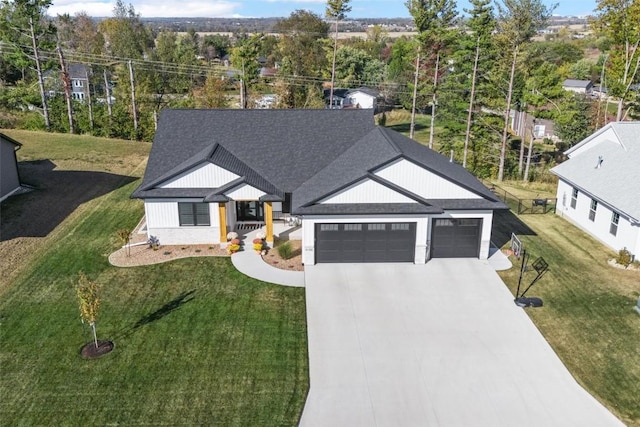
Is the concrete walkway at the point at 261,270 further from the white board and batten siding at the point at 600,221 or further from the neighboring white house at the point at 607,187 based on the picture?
the neighboring white house at the point at 607,187

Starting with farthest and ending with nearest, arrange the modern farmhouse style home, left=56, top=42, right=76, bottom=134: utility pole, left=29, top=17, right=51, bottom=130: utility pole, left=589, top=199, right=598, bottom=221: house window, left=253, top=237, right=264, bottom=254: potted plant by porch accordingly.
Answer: left=56, top=42, right=76, bottom=134: utility pole < left=29, top=17, right=51, bottom=130: utility pole < left=589, top=199, right=598, bottom=221: house window < left=253, top=237, right=264, bottom=254: potted plant by porch < the modern farmhouse style home

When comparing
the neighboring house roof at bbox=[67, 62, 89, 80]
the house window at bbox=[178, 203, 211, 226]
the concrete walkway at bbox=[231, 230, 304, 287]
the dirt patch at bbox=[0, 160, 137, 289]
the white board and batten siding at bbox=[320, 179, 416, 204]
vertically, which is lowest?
the concrete walkway at bbox=[231, 230, 304, 287]

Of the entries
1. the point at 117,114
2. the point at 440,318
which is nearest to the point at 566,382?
the point at 440,318

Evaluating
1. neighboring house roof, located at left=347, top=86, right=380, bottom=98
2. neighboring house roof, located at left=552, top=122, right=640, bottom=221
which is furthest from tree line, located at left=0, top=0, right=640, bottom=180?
neighboring house roof, located at left=552, top=122, right=640, bottom=221

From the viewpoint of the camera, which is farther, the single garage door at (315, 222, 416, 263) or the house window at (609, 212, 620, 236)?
the house window at (609, 212, 620, 236)

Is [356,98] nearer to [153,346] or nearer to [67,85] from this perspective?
[67,85]

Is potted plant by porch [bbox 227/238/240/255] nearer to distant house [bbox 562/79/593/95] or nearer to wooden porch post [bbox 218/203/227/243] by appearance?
wooden porch post [bbox 218/203/227/243]

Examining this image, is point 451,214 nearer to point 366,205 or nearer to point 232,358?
point 366,205
